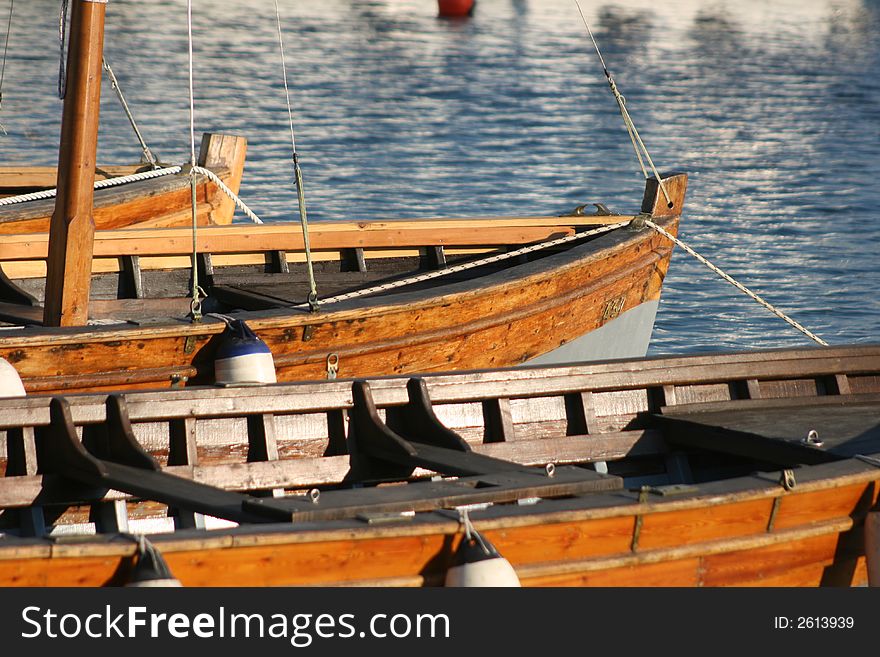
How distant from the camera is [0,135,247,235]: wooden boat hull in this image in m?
10.4

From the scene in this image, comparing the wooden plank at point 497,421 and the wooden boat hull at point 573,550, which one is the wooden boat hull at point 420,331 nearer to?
the wooden plank at point 497,421

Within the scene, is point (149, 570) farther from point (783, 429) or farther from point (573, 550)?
point (783, 429)

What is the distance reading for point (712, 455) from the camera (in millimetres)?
7270

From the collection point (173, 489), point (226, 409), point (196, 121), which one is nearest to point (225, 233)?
point (226, 409)

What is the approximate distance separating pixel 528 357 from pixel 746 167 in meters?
15.1

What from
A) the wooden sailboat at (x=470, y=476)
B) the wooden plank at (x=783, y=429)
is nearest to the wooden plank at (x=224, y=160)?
the wooden sailboat at (x=470, y=476)

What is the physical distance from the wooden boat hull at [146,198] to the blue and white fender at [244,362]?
139 inches

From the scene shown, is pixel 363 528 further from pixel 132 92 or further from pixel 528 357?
pixel 132 92

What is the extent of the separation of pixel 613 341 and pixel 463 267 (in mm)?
1545

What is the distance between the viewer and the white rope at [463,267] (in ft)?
27.9

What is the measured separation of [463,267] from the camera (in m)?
9.20

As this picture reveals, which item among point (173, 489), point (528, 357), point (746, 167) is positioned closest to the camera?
point (173, 489)

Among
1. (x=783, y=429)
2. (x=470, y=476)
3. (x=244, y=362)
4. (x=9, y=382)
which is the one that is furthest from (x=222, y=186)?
(x=783, y=429)

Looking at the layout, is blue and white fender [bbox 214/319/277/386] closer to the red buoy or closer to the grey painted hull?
the grey painted hull
